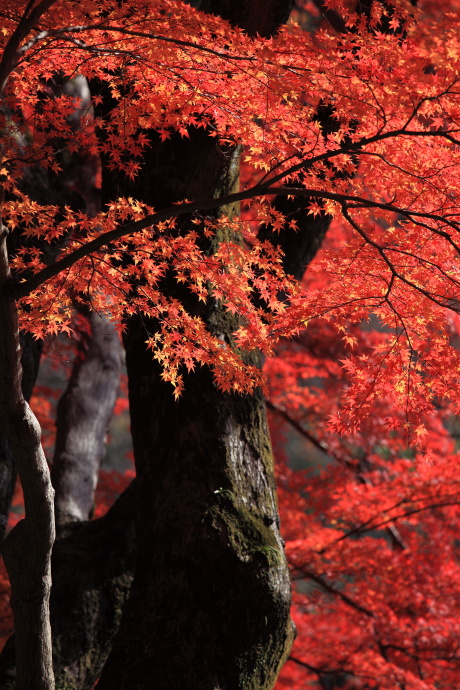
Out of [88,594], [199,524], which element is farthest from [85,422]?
[199,524]

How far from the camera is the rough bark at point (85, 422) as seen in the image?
7.11 metres

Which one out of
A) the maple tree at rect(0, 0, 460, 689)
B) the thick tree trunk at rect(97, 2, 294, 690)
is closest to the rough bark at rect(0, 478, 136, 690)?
the maple tree at rect(0, 0, 460, 689)

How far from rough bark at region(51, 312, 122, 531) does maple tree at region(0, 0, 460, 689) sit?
228 cm

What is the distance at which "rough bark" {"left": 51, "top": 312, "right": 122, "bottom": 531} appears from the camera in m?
7.11

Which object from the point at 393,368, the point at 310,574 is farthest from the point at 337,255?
the point at 310,574

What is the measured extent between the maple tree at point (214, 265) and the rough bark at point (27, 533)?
0.03 ft

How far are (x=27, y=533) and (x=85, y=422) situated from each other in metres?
4.38

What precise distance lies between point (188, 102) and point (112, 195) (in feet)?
4.27

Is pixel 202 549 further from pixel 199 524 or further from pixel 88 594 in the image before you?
pixel 88 594

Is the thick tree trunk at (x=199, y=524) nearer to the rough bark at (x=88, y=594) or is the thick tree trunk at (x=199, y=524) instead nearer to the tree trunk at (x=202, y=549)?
the tree trunk at (x=202, y=549)

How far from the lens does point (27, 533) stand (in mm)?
3396

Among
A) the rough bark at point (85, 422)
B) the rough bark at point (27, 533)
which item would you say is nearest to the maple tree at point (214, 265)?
the rough bark at point (27, 533)

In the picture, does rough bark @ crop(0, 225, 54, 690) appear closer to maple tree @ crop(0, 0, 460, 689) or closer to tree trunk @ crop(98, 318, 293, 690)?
maple tree @ crop(0, 0, 460, 689)

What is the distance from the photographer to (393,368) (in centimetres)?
386
